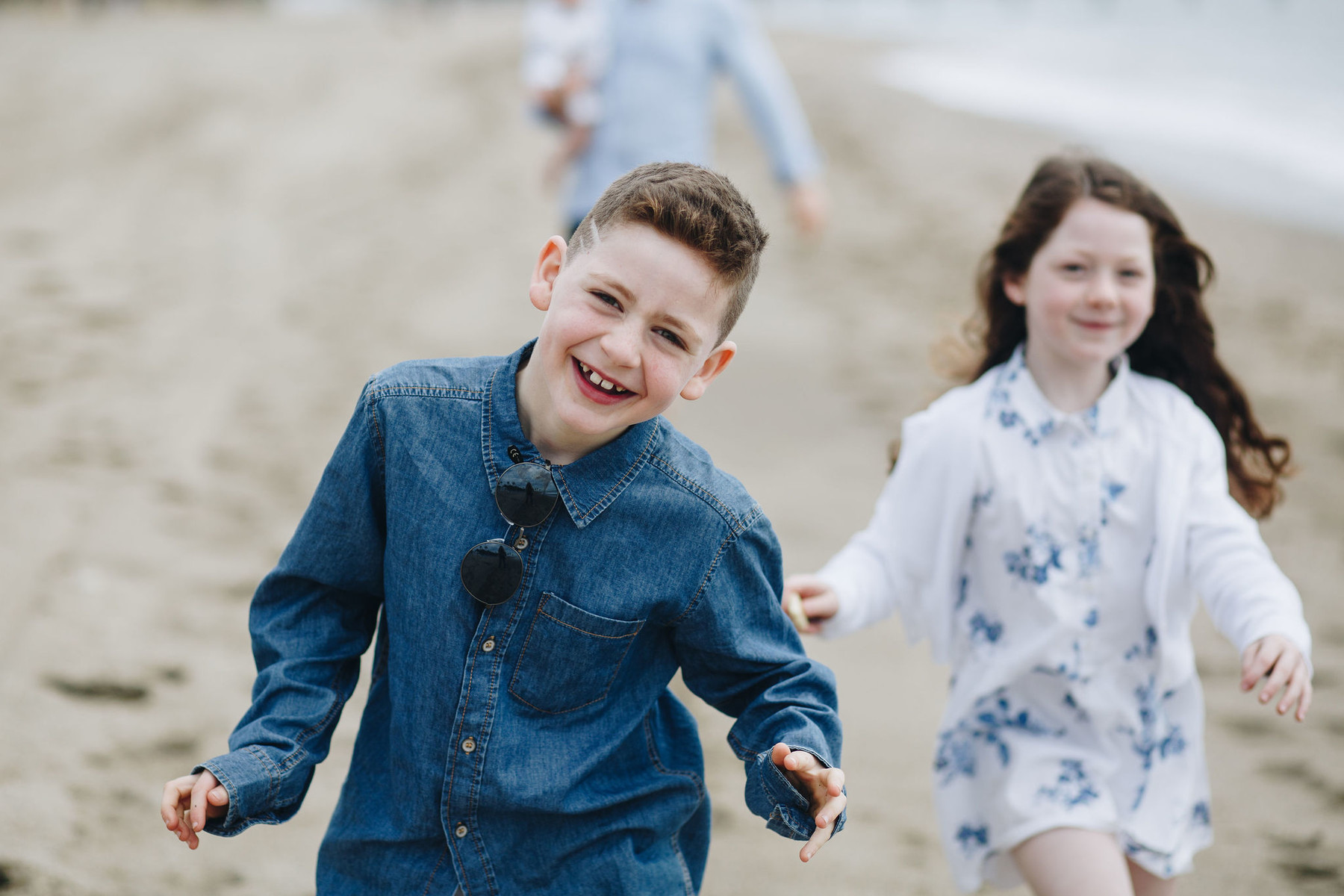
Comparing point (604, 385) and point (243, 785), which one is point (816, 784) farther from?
point (243, 785)

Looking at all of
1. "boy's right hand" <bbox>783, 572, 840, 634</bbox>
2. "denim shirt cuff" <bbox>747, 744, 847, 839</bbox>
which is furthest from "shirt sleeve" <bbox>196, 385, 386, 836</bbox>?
"boy's right hand" <bbox>783, 572, 840, 634</bbox>

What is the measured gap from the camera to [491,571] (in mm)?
1658

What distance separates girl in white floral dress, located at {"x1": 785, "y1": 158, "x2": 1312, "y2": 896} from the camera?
2.32m

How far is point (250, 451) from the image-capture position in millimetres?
5133

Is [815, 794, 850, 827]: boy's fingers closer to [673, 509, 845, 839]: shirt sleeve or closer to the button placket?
[673, 509, 845, 839]: shirt sleeve

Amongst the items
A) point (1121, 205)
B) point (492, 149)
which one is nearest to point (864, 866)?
point (1121, 205)

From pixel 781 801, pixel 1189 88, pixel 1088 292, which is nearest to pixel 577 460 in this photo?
pixel 781 801

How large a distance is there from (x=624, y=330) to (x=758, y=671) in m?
0.53

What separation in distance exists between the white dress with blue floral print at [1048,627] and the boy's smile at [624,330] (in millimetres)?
780

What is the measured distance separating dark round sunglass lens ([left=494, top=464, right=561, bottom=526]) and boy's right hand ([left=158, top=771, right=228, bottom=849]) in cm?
51

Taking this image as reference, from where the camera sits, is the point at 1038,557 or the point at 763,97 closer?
the point at 1038,557

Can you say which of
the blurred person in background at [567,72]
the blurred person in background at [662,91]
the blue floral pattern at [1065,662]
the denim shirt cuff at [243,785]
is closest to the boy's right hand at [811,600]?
the blue floral pattern at [1065,662]

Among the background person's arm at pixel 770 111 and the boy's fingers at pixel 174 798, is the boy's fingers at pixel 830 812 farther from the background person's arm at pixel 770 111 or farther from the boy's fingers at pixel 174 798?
the background person's arm at pixel 770 111

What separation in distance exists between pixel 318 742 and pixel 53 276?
6284 mm
